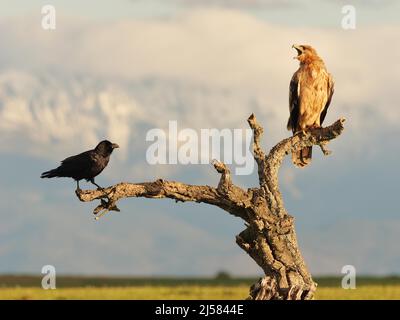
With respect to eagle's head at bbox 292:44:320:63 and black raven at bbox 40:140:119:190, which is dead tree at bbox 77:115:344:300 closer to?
black raven at bbox 40:140:119:190

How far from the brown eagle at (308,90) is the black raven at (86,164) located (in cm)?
559

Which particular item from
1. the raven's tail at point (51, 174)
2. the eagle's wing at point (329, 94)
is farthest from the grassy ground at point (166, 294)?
the raven's tail at point (51, 174)

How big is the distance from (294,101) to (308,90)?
437 millimetres

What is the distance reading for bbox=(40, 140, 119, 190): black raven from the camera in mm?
18734

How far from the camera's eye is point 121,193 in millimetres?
17156

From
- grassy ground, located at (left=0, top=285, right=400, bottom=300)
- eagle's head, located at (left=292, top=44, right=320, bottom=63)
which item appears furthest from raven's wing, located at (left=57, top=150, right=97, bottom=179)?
grassy ground, located at (left=0, top=285, right=400, bottom=300)

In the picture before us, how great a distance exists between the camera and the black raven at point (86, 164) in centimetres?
1873

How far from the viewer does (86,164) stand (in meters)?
18.7

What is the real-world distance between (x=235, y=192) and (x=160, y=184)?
147 cm

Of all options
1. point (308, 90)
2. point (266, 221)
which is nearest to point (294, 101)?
point (308, 90)
